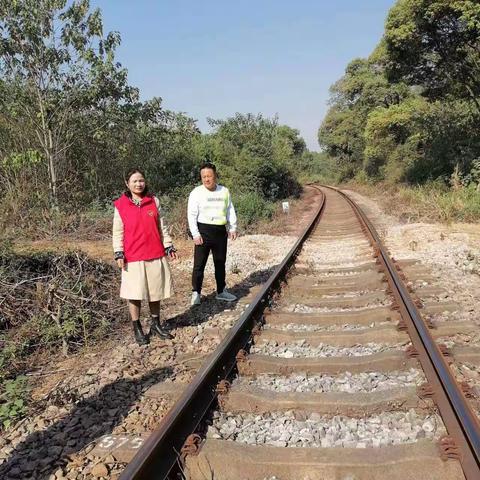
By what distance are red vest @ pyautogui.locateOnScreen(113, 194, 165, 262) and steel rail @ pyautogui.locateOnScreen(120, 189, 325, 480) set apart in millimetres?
1162

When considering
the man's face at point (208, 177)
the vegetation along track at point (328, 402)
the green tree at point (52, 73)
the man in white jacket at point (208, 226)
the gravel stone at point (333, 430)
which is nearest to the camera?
the vegetation along track at point (328, 402)

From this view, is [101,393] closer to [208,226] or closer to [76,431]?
[76,431]

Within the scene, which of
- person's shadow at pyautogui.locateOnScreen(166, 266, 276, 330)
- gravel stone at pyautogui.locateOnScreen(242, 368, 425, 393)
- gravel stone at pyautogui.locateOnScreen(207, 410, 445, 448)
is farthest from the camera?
person's shadow at pyautogui.locateOnScreen(166, 266, 276, 330)

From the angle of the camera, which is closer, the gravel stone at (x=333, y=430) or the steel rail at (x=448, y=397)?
the steel rail at (x=448, y=397)

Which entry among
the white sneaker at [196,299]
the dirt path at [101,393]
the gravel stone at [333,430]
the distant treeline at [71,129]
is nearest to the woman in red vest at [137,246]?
the dirt path at [101,393]

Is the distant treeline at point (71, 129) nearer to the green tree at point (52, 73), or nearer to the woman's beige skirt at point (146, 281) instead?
the green tree at point (52, 73)

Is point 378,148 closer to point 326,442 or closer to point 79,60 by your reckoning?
point 79,60

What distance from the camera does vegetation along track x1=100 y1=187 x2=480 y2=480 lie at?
110 inches

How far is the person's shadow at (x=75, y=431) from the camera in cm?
308

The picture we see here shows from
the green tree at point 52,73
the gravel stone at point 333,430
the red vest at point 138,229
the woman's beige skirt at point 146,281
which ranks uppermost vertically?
the green tree at point 52,73

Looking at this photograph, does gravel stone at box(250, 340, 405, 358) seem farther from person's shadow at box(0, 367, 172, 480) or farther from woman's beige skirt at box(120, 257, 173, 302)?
woman's beige skirt at box(120, 257, 173, 302)

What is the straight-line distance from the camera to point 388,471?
2727 millimetres

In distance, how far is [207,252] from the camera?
668 cm

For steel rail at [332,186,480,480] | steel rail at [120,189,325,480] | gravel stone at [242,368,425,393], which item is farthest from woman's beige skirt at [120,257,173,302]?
steel rail at [332,186,480,480]
